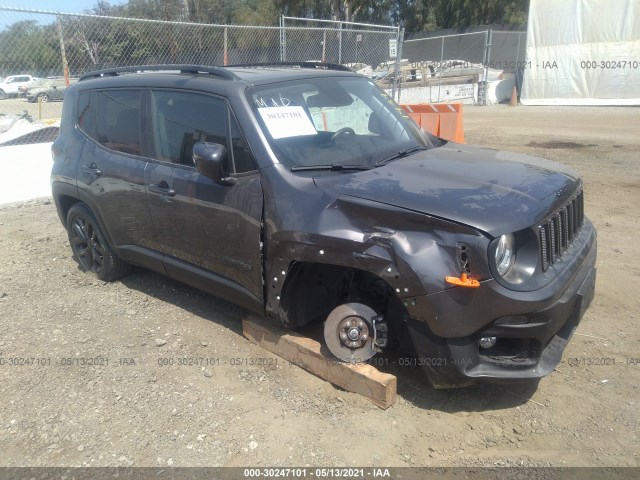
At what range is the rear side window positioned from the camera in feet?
14.6

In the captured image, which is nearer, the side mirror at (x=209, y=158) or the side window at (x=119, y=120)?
the side mirror at (x=209, y=158)

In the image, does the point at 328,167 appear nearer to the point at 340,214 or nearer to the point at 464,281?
the point at 340,214

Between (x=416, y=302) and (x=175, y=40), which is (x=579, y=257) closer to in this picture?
(x=416, y=302)

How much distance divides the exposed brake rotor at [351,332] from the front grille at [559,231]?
3.34 feet

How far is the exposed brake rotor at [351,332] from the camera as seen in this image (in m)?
3.28

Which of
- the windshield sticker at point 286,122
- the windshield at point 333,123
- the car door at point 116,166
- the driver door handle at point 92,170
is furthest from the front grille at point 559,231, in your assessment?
the driver door handle at point 92,170

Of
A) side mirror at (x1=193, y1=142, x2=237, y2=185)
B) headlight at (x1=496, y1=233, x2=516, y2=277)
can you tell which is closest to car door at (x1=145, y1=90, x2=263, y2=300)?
side mirror at (x1=193, y1=142, x2=237, y2=185)

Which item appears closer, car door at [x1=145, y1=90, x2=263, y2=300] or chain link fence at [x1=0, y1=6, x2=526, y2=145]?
car door at [x1=145, y1=90, x2=263, y2=300]

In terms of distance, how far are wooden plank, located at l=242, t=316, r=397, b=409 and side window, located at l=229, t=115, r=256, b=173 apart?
1.14 meters

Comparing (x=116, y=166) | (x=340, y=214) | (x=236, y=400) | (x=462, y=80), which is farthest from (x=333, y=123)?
(x=462, y=80)

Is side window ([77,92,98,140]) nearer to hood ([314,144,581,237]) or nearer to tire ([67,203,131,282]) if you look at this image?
tire ([67,203,131,282])

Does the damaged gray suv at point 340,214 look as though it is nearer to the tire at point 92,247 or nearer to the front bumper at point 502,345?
the front bumper at point 502,345

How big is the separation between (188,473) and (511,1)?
4783 cm

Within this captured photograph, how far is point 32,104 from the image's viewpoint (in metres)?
9.15
